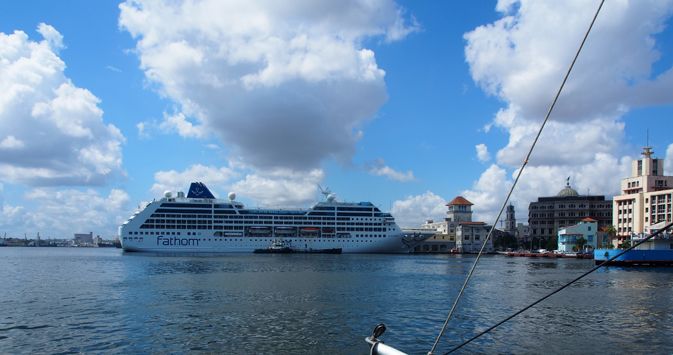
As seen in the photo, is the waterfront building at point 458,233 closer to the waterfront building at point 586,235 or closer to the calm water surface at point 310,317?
the waterfront building at point 586,235

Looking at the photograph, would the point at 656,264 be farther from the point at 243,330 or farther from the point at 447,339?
the point at 243,330

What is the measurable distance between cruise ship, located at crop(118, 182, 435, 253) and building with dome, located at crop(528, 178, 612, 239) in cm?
6377

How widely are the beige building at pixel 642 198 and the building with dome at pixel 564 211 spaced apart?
1552 inches

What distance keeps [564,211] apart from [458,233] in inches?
1638

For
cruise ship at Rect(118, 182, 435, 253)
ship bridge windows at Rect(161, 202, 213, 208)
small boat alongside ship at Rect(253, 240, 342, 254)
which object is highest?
ship bridge windows at Rect(161, 202, 213, 208)

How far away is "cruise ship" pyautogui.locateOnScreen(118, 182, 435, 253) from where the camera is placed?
8938cm

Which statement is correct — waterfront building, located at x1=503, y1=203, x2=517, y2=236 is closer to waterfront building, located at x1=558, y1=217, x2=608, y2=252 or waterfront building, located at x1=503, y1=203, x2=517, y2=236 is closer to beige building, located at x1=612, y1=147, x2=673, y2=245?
waterfront building, located at x1=558, y1=217, x2=608, y2=252

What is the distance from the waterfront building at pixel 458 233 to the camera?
124m

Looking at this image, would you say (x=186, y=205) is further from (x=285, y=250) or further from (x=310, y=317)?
(x=310, y=317)

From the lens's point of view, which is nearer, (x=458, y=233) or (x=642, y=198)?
(x=642, y=198)

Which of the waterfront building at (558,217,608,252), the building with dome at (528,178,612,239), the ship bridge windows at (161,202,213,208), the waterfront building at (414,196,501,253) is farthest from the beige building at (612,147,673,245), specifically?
the ship bridge windows at (161,202,213,208)

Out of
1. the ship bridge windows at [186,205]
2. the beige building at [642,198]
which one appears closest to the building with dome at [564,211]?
the beige building at [642,198]

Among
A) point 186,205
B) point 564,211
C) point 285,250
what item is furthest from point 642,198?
point 186,205

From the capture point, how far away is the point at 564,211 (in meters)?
142
